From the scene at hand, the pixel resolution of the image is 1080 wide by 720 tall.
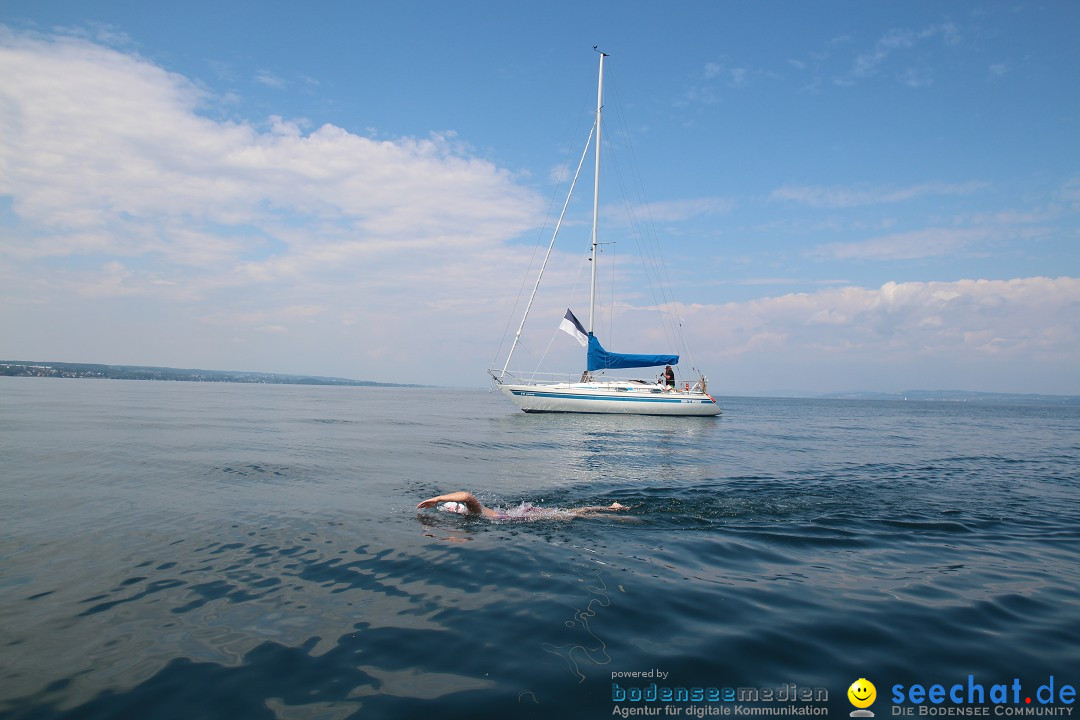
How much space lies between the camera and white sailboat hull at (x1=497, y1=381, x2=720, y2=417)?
139 feet

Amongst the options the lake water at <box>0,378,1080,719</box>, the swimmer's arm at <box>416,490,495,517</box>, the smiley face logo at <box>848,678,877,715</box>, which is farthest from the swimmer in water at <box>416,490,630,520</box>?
the smiley face logo at <box>848,678,877,715</box>

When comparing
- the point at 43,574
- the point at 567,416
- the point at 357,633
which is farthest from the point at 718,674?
the point at 567,416

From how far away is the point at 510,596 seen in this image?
6488 millimetres

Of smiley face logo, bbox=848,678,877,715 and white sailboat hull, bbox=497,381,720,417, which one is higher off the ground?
white sailboat hull, bbox=497,381,720,417

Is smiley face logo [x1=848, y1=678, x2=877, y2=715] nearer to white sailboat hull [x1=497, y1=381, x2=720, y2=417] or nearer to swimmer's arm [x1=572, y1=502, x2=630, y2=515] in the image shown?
swimmer's arm [x1=572, y1=502, x2=630, y2=515]

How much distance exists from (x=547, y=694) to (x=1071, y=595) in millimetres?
7028

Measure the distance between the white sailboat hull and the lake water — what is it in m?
27.6

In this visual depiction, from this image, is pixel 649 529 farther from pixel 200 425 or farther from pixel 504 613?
pixel 200 425

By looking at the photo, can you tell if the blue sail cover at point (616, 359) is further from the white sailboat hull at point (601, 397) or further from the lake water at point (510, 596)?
the lake water at point (510, 596)

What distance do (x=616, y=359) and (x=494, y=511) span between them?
110 feet

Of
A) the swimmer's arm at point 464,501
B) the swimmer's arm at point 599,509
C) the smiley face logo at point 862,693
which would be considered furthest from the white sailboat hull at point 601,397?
the smiley face logo at point 862,693

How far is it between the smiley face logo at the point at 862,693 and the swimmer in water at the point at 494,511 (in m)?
6.28

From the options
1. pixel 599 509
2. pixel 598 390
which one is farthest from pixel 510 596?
pixel 598 390

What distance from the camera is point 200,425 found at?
98.3ft
